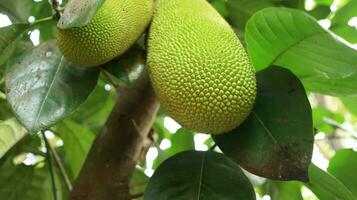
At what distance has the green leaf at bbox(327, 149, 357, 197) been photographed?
0.84m

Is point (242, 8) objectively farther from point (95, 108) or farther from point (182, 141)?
point (95, 108)

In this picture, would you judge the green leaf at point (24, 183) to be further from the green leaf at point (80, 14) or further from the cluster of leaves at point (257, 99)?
the green leaf at point (80, 14)

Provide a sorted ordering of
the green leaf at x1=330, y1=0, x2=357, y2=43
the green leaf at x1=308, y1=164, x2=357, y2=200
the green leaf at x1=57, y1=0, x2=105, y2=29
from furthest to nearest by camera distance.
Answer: the green leaf at x1=330, y1=0, x2=357, y2=43 < the green leaf at x1=308, y1=164, x2=357, y2=200 < the green leaf at x1=57, y1=0, x2=105, y2=29

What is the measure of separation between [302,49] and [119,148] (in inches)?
13.0

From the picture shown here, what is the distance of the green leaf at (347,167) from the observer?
0.84m

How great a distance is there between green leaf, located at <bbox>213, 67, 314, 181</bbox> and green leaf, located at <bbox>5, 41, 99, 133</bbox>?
204mm

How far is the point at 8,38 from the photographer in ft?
2.68

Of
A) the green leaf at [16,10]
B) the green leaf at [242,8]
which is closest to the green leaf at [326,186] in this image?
the green leaf at [242,8]

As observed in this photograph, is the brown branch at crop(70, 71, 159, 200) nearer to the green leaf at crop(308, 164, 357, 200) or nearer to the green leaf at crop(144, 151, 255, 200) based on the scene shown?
the green leaf at crop(144, 151, 255, 200)

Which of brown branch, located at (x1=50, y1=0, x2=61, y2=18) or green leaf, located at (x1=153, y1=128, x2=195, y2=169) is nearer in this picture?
brown branch, located at (x1=50, y1=0, x2=61, y2=18)

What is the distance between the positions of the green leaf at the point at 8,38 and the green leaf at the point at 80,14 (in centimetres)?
20

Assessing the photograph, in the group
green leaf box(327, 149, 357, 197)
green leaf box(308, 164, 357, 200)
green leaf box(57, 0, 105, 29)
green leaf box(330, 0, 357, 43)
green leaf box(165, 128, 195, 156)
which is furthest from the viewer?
green leaf box(165, 128, 195, 156)

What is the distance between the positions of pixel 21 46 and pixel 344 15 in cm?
60

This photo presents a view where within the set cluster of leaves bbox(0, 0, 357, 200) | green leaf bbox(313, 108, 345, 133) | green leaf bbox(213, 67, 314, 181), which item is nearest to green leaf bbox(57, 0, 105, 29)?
cluster of leaves bbox(0, 0, 357, 200)
